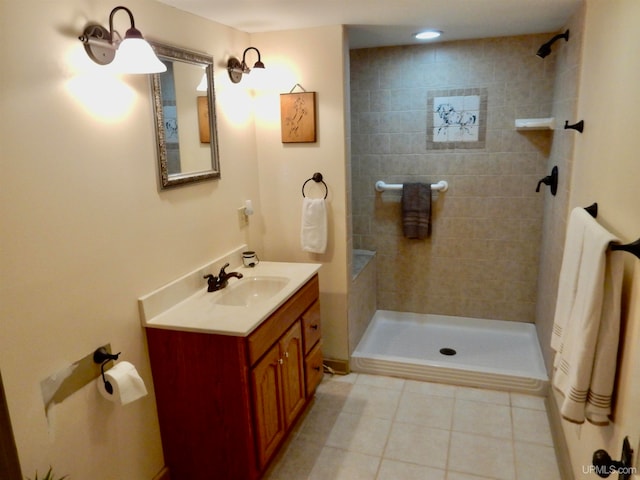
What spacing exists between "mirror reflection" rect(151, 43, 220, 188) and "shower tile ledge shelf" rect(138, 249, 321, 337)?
1.63 ft

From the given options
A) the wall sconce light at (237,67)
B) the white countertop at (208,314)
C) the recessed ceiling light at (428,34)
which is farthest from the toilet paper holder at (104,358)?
the recessed ceiling light at (428,34)

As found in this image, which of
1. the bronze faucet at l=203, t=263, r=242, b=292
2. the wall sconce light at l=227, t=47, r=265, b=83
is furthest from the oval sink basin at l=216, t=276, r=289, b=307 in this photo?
the wall sconce light at l=227, t=47, r=265, b=83


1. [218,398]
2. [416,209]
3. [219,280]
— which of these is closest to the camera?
[218,398]

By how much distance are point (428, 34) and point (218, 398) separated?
2550mm

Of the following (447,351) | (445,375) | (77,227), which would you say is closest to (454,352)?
(447,351)

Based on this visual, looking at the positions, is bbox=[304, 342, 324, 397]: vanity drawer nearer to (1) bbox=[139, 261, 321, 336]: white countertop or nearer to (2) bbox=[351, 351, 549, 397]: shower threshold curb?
(2) bbox=[351, 351, 549, 397]: shower threshold curb

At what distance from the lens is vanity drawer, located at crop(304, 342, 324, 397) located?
8.64 ft

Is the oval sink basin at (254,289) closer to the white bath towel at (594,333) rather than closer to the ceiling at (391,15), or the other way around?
the ceiling at (391,15)

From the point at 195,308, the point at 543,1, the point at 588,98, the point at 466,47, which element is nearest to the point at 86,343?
the point at 195,308

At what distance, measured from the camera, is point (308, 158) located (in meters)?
2.90

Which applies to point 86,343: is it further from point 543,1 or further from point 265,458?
point 543,1

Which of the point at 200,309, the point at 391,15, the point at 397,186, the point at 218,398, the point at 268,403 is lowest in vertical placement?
the point at 268,403

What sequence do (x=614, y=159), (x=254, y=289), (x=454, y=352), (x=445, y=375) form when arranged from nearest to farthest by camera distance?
1. (x=614, y=159)
2. (x=254, y=289)
3. (x=445, y=375)
4. (x=454, y=352)

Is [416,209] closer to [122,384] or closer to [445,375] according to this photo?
[445,375]
